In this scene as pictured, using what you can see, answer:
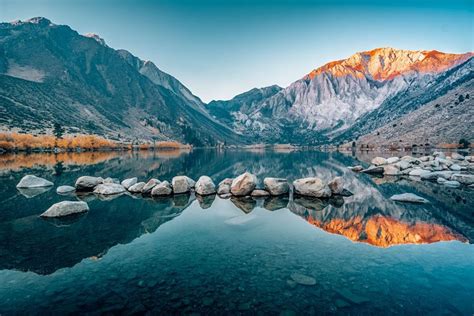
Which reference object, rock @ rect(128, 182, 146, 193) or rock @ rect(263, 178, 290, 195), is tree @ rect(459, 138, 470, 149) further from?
rock @ rect(128, 182, 146, 193)

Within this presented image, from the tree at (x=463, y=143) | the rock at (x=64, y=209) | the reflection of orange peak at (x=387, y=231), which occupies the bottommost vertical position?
the reflection of orange peak at (x=387, y=231)

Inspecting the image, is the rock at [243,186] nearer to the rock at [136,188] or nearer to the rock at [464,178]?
the rock at [136,188]

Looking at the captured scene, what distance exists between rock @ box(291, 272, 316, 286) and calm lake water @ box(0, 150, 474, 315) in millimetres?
47

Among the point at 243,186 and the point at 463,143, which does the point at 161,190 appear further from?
the point at 463,143

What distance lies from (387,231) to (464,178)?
1261 inches

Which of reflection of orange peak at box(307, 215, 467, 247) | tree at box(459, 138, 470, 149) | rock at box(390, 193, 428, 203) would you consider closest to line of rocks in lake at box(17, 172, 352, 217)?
rock at box(390, 193, 428, 203)

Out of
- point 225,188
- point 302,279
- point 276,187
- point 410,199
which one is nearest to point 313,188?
point 276,187

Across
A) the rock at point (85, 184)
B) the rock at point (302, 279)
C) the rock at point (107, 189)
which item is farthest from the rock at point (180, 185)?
the rock at point (302, 279)

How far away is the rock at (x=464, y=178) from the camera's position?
128 ft

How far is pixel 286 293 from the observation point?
1040cm

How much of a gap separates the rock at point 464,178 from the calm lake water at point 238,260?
18948 millimetres

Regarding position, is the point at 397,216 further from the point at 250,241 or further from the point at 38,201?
the point at 38,201

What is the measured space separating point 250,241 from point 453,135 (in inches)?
7270

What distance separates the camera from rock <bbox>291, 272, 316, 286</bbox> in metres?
11.2
